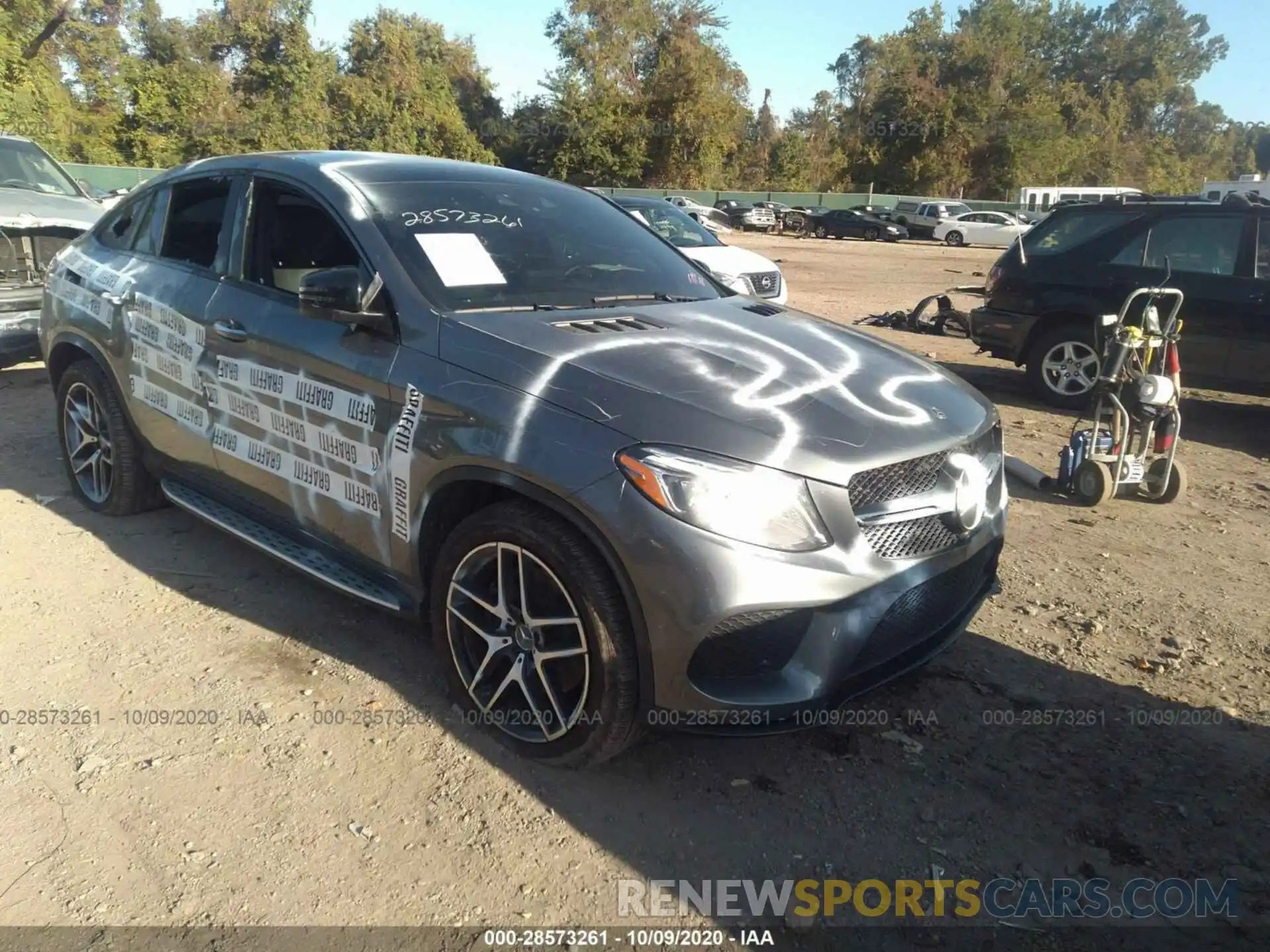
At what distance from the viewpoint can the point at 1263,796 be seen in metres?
2.91

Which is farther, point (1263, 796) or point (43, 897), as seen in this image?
point (1263, 796)

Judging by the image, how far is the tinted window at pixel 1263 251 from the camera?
23.7ft

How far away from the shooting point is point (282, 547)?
363 centimetres

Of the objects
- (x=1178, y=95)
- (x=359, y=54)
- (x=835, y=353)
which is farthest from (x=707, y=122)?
(x=835, y=353)

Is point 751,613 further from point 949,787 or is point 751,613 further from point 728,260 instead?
point 728,260

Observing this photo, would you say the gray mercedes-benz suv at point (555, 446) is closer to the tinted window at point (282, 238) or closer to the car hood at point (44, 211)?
the tinted window at point (282, 238)

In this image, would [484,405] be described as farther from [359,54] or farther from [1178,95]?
[1178,95]

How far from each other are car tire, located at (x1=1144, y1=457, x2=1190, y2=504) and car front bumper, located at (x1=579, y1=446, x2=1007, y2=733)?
370 centimetres

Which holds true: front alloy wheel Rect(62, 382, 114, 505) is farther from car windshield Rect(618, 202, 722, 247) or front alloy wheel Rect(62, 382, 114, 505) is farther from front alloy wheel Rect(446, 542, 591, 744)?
car windshield Rect(618, 202, 722, 247)

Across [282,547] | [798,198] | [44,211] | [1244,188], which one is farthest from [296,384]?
[798,198]

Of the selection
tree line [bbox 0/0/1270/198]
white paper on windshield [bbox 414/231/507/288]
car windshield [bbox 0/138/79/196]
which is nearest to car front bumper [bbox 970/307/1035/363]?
white paper on windshield [bbox 414/231/507/288]

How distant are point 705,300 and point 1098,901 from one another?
238 cm

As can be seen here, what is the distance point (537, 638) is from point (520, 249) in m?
1.51

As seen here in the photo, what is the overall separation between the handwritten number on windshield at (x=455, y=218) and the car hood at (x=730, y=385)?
566 millimetres
